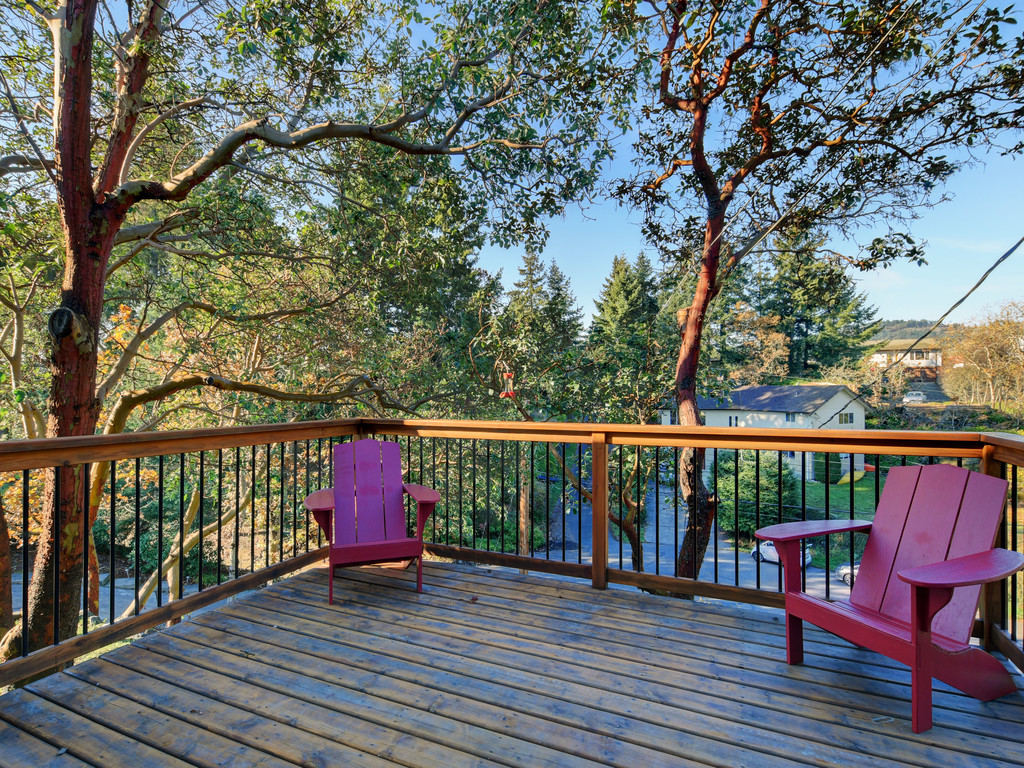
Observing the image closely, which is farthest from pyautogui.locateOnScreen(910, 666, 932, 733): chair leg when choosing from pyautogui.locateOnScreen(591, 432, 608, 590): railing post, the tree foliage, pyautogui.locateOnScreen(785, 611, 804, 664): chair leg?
the tree foliage

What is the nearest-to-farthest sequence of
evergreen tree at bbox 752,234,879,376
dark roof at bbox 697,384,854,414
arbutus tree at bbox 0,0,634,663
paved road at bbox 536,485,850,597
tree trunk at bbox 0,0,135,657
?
tree trunk at bbox 0,0,135,657
arbutus tree at bbox 0,0,634,663
paved road at bbox 536,485,850,597
dark roof at bbox 697,384,854,414
evergreen tree at bbox 752,234,879,376

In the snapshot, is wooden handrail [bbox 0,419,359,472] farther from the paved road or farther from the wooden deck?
the paved road

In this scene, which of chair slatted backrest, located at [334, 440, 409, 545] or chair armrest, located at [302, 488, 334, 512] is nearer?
chair armrest, located at [302, 488, 334, 512]

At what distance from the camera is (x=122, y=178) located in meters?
5.59

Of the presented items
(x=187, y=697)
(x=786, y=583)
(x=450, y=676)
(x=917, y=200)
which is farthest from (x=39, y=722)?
(x=917, y=200)

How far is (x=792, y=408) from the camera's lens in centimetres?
1833

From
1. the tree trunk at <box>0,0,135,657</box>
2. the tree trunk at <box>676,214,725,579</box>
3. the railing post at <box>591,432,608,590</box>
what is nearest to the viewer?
the railing post at <box>591,432,608,590</box>

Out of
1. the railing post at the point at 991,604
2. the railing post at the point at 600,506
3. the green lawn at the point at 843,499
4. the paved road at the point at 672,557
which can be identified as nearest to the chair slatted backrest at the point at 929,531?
the railing post at the point at 991,604

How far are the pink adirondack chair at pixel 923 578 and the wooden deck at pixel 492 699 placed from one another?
0.57ft

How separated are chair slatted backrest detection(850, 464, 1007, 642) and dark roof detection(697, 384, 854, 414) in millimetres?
16123

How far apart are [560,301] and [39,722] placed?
8.44m

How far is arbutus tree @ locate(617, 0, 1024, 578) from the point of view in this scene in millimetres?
5047

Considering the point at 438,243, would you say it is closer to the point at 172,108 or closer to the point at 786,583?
the point at 172,108

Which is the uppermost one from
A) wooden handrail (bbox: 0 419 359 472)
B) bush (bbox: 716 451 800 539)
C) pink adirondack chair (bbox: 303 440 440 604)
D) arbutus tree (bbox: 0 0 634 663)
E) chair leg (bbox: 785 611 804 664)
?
arbutus tree (bbox: 0 0 634 663)
